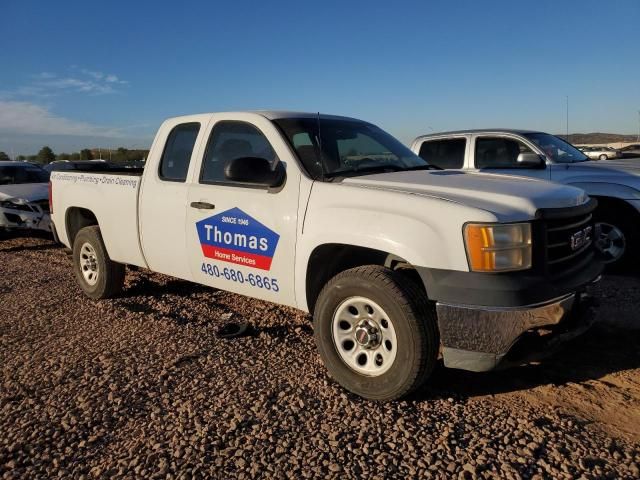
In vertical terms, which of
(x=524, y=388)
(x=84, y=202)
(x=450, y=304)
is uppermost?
(x=84, y=202)

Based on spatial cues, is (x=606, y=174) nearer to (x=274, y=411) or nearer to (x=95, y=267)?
(x=274, y=411)

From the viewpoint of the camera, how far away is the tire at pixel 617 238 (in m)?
6.35

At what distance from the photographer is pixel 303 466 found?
268cm

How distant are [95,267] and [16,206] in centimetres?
502

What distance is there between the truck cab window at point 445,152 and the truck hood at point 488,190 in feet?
13.0

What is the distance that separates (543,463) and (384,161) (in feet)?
8.35

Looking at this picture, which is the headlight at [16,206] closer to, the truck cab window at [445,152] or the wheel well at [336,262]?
the truck cab window at [445,152]

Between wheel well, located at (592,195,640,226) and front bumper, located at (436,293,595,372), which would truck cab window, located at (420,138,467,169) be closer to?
wheel well, located at (592,195,640,226)

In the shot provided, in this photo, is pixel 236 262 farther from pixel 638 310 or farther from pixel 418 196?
pixel 638 310

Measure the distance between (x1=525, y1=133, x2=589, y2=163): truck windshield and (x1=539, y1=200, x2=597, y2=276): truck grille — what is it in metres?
3.73

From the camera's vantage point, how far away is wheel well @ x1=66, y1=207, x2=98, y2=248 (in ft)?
20.2

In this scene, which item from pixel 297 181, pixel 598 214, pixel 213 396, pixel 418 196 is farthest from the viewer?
pixel 598 214

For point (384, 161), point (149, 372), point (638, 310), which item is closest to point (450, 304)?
point (384, 161)

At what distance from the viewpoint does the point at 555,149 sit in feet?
24.2
